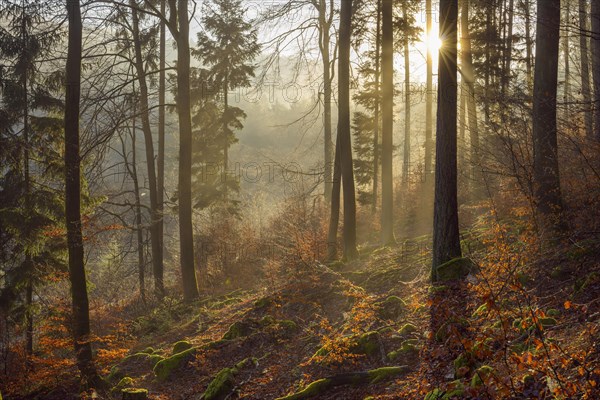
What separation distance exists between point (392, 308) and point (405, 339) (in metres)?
1.33

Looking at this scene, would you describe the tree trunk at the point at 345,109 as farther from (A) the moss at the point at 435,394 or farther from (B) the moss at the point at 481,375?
(B) the moss at the point at 481,375

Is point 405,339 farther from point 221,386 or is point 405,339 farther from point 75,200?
point 75,200

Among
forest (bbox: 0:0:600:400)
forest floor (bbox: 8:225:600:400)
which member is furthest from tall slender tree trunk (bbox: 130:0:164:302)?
forest floor (bbox: 8:225:600:400)

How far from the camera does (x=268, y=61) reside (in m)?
13.7

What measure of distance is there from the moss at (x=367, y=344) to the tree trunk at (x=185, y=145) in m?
8.64

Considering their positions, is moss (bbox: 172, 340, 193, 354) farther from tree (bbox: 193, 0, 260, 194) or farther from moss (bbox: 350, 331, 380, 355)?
tree (bbox: 193, 0, 260, 194)

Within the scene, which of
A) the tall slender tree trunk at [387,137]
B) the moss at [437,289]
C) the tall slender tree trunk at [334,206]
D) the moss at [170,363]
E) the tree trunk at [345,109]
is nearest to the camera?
the moss at [437,289]

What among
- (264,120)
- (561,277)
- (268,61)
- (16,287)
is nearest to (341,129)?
(268,61)

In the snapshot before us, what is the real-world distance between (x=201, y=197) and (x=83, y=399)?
689 inches

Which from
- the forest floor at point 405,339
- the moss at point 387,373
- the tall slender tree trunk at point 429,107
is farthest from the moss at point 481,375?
the tall slender tree trunk at point 429,107

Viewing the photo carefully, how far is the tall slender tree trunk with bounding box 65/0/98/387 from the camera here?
31.5 ft

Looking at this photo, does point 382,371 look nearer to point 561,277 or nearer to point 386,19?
point 561,277

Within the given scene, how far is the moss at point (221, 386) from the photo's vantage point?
7598 millimetres

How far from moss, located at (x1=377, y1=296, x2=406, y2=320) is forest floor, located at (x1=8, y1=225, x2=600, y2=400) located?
0.02 m
